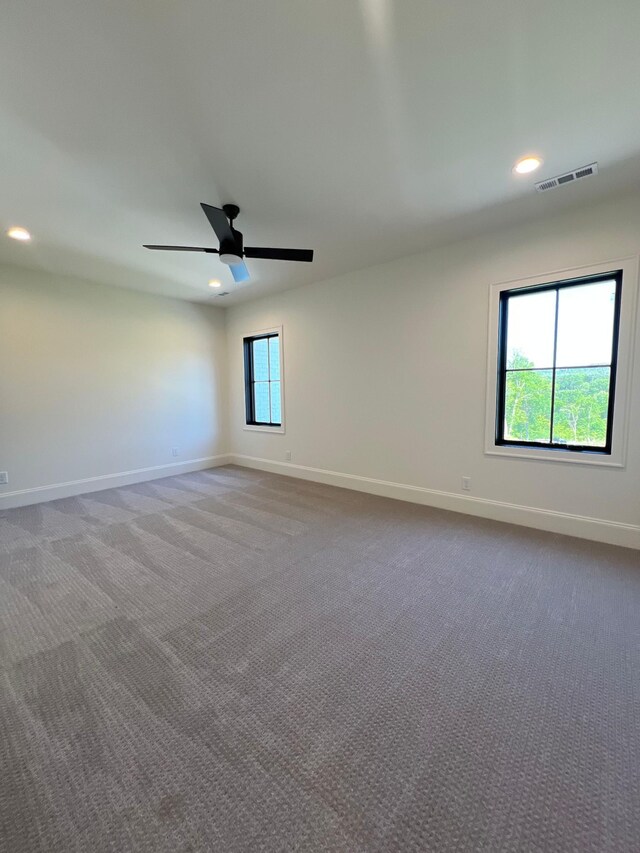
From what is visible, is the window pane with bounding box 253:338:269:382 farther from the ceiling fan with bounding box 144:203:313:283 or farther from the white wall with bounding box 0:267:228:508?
the ceiling fan with bounding box 144:203:313:283

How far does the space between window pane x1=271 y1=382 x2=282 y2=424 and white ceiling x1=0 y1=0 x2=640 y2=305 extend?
2.68 m

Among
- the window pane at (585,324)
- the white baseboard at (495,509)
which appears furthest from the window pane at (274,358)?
the window pane at (585,324)

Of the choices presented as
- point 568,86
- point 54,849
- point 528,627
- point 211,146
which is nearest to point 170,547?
point 54,849

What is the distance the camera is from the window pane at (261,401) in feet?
18.4

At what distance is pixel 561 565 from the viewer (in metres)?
2.47

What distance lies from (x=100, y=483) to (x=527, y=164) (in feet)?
17.8

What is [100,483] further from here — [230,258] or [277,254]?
[277,254]

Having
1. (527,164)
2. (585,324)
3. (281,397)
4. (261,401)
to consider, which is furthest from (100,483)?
(585,324)

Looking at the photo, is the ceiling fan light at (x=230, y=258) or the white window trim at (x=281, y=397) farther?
the white window trim at (x=281, y=397)

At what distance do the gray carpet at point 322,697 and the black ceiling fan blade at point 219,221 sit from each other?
7.93ft

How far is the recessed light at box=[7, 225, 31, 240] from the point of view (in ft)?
9.74

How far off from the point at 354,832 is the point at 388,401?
11.2 feet

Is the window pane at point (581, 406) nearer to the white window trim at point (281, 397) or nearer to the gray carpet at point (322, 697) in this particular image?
the gray carpet at point (322, 697)

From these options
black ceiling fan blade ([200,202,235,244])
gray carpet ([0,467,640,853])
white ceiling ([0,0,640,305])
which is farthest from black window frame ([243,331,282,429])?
gray carpet ([0,467,640,853])
